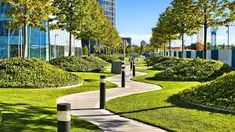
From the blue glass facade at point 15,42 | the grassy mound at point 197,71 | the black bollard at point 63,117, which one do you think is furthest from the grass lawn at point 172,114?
the blue glass facade at point 15,42

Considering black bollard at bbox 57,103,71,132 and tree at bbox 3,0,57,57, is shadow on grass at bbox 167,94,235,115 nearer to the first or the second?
black bollard at bbox 57,103,71,132

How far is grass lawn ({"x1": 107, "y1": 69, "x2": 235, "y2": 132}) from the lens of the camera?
11.0 metres

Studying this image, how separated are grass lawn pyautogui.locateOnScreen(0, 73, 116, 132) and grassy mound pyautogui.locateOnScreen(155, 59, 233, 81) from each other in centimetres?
997

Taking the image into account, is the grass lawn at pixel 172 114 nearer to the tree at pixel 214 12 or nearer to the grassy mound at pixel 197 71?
the grassy mound at pixel 197 71

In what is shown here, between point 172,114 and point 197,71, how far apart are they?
15.0 metres

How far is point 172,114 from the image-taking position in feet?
41.2

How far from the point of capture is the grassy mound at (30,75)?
2062cm

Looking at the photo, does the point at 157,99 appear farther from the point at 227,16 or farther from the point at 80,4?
the point at 80,4

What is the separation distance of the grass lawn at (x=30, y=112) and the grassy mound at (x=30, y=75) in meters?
1.64

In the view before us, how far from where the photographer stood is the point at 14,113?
1232 cm

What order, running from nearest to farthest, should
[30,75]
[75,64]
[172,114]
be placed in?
[172,114] → [30,75] → [75,64]

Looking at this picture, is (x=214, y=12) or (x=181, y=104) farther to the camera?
(x=214, y=12)

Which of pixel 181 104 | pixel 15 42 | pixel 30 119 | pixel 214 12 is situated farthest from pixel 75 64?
pixel 15 42

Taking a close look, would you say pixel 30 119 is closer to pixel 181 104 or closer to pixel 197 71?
pixel 181 104
